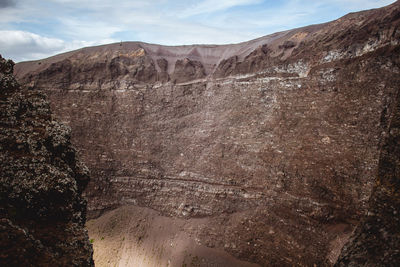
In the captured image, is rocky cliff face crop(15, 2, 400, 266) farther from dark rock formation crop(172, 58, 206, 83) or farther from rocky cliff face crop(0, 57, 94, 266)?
rocky cliff face crop(0, 57, 94, 266)

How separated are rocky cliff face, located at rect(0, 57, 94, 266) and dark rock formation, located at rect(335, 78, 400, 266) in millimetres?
3733

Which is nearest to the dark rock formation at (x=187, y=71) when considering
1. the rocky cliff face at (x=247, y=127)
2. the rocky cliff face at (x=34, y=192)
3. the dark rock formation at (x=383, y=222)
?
the rocky cliff face at (x=247, y=127)

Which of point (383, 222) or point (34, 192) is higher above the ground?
point (34, 192)

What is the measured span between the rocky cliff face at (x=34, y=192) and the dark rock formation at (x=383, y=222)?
3.73 m

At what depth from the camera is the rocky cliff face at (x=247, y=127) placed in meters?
9.95

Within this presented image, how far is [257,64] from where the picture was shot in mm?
14664

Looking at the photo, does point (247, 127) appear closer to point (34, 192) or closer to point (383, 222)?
point (383, 222)

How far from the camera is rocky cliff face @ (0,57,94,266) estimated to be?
3.23 metres

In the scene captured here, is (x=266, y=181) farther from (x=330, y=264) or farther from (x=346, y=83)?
(x=346, y=83)

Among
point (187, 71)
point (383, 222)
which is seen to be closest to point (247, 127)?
point (187, 71)

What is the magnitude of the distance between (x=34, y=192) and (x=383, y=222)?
183 inches

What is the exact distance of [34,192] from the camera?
380 centimetres

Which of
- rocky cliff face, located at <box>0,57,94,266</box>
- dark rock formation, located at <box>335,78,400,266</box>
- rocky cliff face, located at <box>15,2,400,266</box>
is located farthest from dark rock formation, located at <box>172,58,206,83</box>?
dark rock formation, located at <box>335,78,400,266</box>

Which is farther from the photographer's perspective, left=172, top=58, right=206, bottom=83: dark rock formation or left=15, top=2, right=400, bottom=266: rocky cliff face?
left=172, top=58, right=206, bottom=83: dark rock formation
